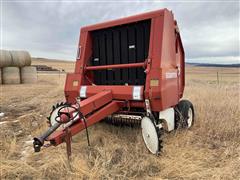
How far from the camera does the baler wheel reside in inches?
136

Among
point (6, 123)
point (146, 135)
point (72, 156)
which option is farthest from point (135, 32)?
point (6, 123)

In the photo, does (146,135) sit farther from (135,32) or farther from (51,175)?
(135,32)

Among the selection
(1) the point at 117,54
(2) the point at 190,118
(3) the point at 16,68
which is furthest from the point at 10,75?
(2) the point at 190,118

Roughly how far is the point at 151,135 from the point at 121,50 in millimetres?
1767

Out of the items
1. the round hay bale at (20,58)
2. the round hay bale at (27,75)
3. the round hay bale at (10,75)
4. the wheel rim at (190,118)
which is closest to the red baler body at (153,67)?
the wheel rim at (190,118)

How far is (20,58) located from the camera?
1627cm

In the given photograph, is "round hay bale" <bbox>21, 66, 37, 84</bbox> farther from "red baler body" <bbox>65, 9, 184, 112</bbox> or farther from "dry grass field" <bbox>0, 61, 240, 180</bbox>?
"red baler body" <bbox>65, 9, 184, 112</bbox>

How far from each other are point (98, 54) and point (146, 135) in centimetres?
198

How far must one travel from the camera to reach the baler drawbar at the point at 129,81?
352 cm

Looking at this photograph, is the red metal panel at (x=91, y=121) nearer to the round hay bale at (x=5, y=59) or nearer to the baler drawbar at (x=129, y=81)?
the baler drawbar at (x=129, y=81)

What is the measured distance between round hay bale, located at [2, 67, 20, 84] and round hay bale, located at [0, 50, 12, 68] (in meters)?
0.28

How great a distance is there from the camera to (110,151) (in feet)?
12.1

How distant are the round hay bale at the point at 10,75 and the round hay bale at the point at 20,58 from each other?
0.36 meters

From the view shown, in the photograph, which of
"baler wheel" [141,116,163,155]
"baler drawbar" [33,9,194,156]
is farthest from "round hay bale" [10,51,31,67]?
"baler wheel" [141,116,163,155]
